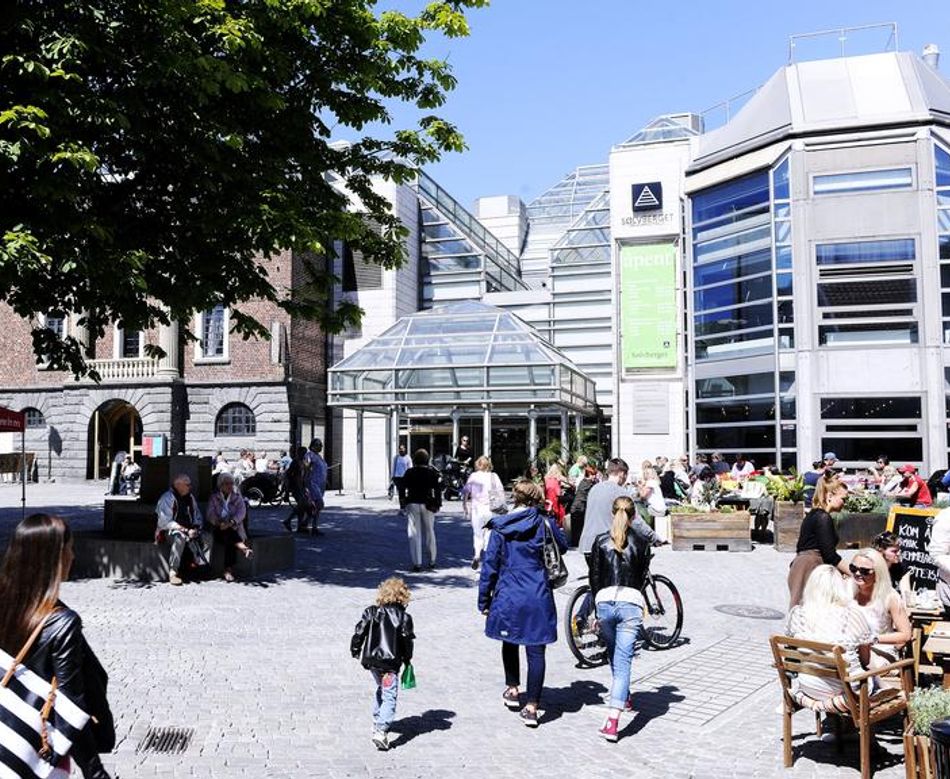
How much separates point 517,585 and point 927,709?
9.18ft

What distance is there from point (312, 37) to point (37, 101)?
3.94 metres

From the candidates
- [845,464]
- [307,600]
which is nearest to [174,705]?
[307,600]

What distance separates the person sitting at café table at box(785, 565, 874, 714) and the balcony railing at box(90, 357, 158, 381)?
99.5ft

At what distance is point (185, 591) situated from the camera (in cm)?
1044

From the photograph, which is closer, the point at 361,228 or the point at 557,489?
the point at 361,228

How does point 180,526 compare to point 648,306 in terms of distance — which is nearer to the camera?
point 180,526

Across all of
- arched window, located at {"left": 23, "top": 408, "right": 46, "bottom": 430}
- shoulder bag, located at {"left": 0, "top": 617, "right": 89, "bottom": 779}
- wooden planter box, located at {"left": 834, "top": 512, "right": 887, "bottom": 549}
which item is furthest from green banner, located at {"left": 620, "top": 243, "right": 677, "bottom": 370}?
shoulder bag, located at {"left": 0, "top": 617, "right": 89, "bottom": 779}

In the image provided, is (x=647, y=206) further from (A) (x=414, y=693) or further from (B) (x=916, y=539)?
(A) (x=414, y=693)

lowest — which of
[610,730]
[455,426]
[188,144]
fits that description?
[610,730]

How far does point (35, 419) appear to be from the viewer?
33844mm

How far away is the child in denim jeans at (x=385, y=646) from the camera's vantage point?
5.31m

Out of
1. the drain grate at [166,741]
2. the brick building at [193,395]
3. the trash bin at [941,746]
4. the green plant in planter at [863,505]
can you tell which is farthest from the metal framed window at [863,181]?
the drain grate at [166,741]

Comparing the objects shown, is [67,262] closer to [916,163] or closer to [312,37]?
[312,37]

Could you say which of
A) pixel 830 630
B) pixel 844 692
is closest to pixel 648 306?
pixel 830 630
